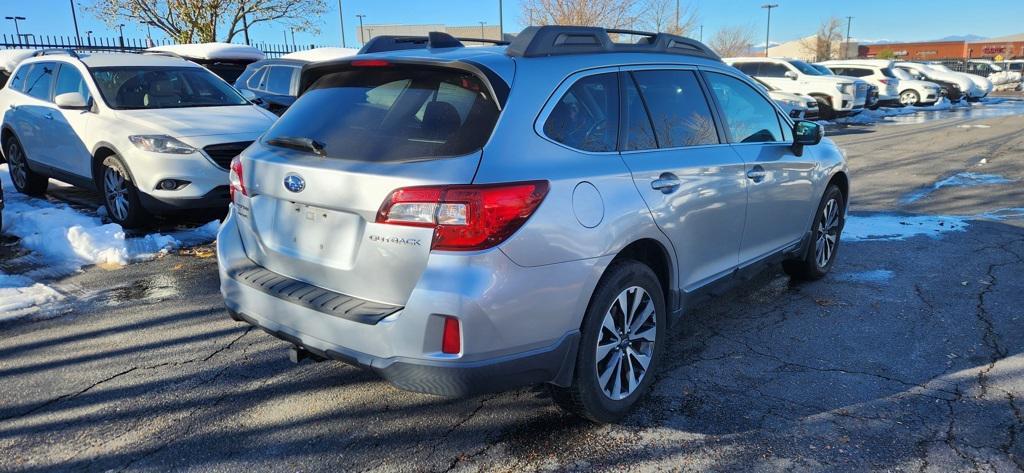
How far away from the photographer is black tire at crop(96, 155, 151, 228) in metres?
6.50

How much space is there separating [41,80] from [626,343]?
26.0 ft

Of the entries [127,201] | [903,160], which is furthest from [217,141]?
[903,160]

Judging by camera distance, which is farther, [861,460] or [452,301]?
[861,460]

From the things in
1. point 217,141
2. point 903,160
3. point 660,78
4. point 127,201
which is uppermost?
point 660,78

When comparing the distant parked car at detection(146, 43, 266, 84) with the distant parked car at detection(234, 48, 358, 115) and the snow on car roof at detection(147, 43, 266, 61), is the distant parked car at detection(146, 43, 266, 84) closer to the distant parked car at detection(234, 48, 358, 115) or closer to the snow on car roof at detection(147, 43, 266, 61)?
the snow on car roof at detection(147, 43, 266, 61)

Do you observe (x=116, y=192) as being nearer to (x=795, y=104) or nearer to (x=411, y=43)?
(x=411, y=43)

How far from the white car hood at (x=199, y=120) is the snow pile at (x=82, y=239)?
89 cm

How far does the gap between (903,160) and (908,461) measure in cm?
1080

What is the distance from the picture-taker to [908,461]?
2.92 m

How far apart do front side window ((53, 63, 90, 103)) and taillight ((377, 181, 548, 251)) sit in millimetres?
6186

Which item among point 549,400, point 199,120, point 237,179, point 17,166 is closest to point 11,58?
point 17,166

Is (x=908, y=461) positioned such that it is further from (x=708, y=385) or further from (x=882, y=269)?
(x=882, y=269)

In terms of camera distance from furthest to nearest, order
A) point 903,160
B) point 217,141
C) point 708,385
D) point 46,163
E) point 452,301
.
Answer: point 903,160
point 46,163
point 217,141
point 708,385
point 452,301

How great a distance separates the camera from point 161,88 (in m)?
7.57
